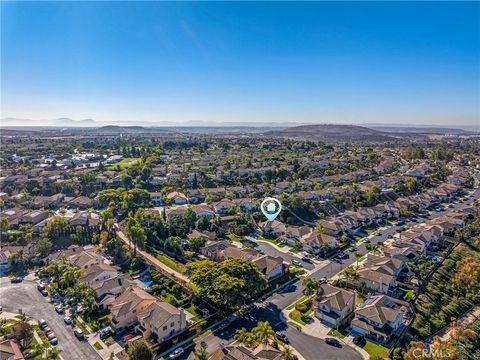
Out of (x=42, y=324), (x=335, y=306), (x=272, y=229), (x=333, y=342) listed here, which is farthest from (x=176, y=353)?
(x=272, y=229)

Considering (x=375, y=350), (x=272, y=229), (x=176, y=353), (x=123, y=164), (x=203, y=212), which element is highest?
(x=123, y=164)

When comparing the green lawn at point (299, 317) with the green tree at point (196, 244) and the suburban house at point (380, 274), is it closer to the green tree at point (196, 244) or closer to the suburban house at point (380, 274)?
the suburban house at point (380, 274)

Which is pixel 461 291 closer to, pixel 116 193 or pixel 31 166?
pixel 116 193

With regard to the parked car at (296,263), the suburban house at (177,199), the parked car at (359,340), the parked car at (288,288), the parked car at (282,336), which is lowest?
the parked car at (359,340)

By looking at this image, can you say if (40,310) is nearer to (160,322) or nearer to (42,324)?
(42,324)

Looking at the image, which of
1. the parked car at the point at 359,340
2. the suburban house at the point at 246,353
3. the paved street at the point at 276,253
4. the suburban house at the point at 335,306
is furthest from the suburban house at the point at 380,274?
the suburban house at the point at 246,353

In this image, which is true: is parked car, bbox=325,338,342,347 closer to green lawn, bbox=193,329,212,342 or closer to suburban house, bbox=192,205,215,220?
green lawn, bbox=193,329,212,342
